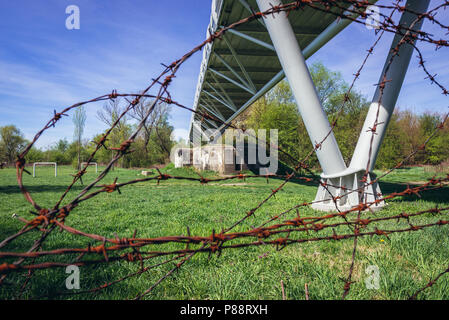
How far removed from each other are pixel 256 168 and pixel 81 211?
54.3ft

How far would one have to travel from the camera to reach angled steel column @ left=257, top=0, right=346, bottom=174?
14.9ft

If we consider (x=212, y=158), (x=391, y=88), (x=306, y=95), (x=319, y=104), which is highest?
(x=391, y=88)

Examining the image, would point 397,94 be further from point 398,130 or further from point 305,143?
point 398,130

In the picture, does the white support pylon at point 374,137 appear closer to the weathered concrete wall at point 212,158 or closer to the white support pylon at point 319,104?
the white support pylon at point 319,104

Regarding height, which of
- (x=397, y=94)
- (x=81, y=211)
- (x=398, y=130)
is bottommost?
(x=81, y=211)

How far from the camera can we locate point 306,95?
457 centimetres

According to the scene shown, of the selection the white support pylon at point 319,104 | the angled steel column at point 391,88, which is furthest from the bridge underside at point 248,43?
the angled steel column at point 391,88

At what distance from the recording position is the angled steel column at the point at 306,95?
4.53 meters

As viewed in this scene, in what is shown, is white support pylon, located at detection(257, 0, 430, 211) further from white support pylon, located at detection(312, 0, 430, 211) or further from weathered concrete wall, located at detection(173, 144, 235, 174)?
weathered concrete wall, located at detection(173, 144, 235, 174)

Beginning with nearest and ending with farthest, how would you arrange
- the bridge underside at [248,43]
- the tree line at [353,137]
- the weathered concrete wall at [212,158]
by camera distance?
1. the bridge underside at [248,43]
2. the weathered concrete wall at [212,158]
3. the tree line at [353,137]

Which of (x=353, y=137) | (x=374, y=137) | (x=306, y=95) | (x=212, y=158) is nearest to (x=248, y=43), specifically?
(x=306, y=95)

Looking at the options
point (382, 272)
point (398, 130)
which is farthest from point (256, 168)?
point (382, 272)

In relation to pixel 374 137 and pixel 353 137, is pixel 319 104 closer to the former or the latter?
pixel 374 137

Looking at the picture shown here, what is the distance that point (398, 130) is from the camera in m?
21.8
